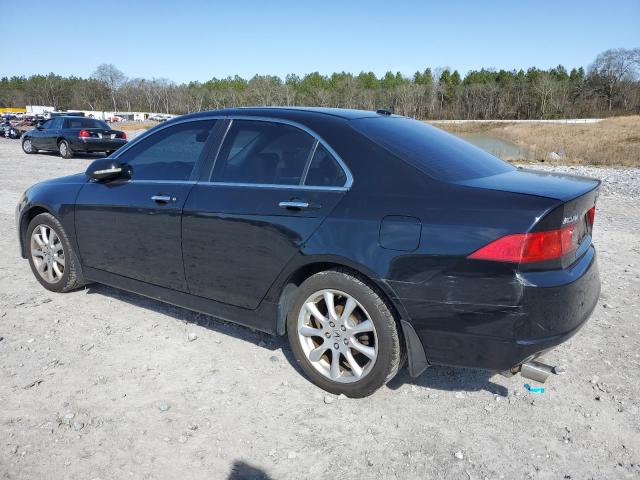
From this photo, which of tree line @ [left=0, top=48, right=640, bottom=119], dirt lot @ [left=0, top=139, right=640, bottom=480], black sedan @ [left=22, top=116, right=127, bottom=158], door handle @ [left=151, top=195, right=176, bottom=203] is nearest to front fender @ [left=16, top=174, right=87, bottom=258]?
dirt lot @ [left=0, top=139, right=640, bottom=480]

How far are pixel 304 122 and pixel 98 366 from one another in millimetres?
2161

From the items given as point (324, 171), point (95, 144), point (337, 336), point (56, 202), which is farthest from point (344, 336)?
point (95, 144)

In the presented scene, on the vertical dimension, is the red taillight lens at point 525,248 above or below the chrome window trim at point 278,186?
below

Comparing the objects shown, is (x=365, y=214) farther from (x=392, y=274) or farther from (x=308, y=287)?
(x=308, y=287)

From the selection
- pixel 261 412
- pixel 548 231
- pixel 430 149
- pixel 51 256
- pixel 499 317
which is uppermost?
pixel 430 149

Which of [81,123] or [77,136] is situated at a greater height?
[81,123]

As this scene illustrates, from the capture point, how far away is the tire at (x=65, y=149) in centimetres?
1825

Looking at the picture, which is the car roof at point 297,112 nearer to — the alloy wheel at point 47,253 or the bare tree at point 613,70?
the alloy wheel at point 47,253

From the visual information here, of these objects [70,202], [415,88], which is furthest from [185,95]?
[70,202]

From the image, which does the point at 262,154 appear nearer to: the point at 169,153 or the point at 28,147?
the point at 169,153

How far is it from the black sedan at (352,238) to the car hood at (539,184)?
2 centimetres

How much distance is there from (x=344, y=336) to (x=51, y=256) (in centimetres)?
318

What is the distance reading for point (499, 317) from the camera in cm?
250

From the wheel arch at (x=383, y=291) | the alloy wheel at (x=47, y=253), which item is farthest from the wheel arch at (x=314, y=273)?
the alloy wheel at (x=47, y=253)
